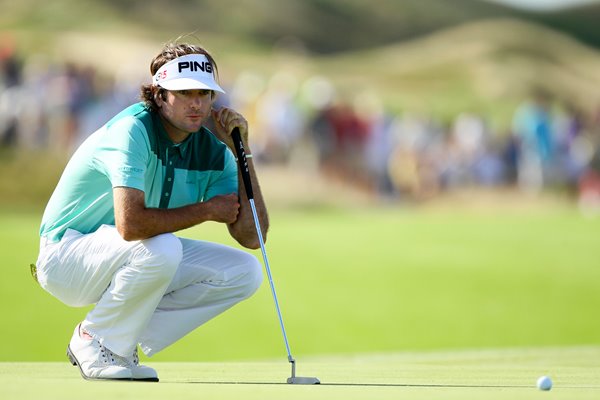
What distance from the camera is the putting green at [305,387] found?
475 cm

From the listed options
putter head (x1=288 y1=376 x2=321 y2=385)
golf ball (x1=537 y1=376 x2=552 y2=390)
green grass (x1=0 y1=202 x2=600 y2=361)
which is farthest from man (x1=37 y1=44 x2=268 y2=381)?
green grass (x1=0 y1=202 x2=600 y2=361)

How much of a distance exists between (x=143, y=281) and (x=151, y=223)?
25 centimetres

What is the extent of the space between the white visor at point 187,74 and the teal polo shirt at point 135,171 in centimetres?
15

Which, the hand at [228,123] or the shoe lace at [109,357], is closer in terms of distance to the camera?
the shoe lace at [109,357]

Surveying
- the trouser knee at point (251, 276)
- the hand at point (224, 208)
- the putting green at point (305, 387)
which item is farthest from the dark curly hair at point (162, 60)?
the putting green at point (305, 387)

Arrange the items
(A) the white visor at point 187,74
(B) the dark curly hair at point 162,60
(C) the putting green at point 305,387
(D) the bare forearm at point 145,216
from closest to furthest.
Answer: (C) the putting green at point 305,387 → (D) the bare forearm at point 145,216 → (A) the white visor at point 187,74 → (B) the dark curly hair at point 162,60

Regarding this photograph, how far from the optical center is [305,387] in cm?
522

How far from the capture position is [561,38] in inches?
2418

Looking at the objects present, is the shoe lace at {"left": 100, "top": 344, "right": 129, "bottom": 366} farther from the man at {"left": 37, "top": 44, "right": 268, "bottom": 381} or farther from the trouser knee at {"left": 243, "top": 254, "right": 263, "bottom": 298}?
the trouser knee at {"left": 243, "top": 254, "right": 263, "bottom": 298}

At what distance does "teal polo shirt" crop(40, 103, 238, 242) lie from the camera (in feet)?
17.9

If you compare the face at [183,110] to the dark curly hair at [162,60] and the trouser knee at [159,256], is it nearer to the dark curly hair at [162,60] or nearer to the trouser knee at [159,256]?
the dark curly hair at [162,60]

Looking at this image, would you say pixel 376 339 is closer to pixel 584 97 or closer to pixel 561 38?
pixel 584 97

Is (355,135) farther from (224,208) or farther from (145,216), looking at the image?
(145,216)

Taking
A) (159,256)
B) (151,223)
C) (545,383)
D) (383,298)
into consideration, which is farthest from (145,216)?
(383,298)
